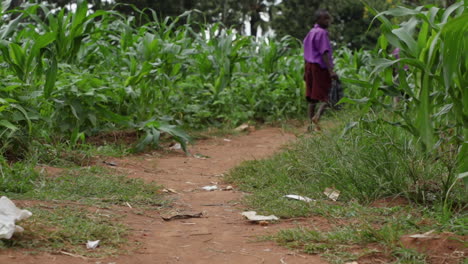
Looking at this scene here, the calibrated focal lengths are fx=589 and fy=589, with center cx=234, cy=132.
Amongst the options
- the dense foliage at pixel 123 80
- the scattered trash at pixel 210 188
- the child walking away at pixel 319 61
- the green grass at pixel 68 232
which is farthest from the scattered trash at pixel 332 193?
the child walking away at pixel 319 61

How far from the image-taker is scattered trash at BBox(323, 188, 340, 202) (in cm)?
381

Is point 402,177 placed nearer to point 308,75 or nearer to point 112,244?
point 112,244

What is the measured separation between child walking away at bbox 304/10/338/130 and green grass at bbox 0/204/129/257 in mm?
5143

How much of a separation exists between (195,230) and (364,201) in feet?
3.58

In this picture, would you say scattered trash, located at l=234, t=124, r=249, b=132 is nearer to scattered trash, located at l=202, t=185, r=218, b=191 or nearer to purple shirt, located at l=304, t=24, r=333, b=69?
purple shirt, located at l=304, t=24, r=333, b=69

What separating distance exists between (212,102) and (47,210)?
5.63 meters

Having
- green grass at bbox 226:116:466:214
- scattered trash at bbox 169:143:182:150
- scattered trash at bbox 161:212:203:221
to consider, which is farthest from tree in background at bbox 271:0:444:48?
scattered trash at bbox 161:212:203:221

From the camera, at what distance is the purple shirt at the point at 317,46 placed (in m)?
7.92

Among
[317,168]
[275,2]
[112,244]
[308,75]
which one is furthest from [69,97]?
[275,2]

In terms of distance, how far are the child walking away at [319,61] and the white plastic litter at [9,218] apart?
571cm

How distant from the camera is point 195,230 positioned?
328 centimetres

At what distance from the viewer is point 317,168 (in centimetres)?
438

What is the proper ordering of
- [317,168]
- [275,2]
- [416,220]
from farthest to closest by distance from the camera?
[275,2]
[317,168]
[416,220]

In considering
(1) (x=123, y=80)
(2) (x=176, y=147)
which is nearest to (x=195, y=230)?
(2) (x=176, y=147)
